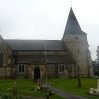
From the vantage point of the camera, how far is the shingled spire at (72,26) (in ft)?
191

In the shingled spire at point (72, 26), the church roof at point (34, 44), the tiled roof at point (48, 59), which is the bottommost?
the tiled roof at point (48, 59)

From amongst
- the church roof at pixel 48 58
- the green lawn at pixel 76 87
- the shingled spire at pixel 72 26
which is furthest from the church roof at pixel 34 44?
the green lawn at pixel 76 87

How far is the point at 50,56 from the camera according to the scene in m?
54.9

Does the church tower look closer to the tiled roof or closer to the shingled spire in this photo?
the shingled spire

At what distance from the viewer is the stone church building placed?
50812 mm

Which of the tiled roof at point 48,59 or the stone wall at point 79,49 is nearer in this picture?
the tiled roof at point 48,59

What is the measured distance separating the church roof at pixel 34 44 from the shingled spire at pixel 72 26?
4578 mm

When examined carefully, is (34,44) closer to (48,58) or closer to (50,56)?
(50,56)

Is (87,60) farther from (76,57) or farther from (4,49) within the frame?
(4,49)

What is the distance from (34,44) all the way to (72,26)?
13.0m

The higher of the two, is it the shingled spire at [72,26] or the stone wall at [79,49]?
the shingled spire at [72,26]

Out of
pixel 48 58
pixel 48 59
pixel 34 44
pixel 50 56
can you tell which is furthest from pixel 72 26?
pixel 48 59

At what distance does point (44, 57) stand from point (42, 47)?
3.99m

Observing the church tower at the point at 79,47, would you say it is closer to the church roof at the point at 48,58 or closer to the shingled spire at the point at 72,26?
the shingled spire at the point at 72,26
